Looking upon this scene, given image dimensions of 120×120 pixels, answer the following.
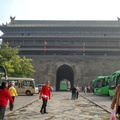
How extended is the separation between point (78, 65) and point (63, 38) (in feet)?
21.1

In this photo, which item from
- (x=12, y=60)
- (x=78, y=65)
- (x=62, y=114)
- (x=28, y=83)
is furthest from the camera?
(x=78, y=65)

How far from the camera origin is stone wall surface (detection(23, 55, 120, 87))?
38.1 metres

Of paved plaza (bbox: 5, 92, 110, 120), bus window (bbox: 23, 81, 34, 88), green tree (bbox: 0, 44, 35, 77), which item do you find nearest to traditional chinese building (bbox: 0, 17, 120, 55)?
green tree (bbox: 0, 44, 35, 77)

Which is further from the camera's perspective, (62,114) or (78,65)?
(78,65)

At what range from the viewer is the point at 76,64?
38406 mm

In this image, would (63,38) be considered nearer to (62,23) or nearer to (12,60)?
(62,23)

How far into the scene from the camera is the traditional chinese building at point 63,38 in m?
39.0

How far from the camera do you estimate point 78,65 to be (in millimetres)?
38438

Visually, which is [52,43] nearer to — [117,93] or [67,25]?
[67,25]

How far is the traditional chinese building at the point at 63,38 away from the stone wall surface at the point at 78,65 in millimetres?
1668

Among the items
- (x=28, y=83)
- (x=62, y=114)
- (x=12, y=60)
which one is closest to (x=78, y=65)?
(x=12, y=60)

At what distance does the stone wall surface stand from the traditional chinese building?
1668 millimetres

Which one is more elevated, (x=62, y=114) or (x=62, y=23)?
(x=62, y=23)

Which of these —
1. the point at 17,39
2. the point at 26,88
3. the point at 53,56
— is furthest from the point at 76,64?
the point at 26,88
